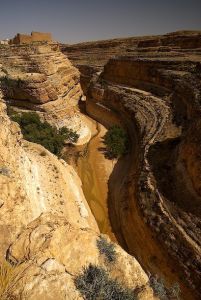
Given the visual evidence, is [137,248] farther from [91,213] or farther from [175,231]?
[91,213]

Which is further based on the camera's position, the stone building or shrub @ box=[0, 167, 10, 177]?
the stone building

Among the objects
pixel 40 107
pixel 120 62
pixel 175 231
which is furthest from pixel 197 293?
pixel 120 62

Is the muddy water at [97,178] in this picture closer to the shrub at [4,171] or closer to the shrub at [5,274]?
the shrub at [4,171]

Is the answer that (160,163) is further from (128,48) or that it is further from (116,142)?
(128,48)

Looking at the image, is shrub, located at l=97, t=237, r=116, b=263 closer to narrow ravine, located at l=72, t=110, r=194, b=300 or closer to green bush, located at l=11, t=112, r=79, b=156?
narrow ravine, located at l=72, t=110, r=194, b=300

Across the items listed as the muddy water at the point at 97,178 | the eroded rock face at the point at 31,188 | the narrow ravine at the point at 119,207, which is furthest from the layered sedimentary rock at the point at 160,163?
the eroded rock face at the point at 31,188

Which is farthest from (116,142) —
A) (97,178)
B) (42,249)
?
(42,249)

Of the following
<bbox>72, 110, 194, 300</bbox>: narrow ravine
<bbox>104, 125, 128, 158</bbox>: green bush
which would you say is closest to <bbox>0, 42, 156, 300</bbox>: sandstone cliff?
<bbox>72, 110, 194, 300</bbox>: narrow ravine
